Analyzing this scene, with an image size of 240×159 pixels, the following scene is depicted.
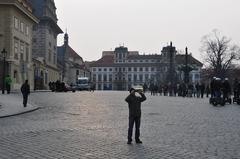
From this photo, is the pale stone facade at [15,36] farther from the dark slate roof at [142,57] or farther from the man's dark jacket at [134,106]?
the dark slate roof at [142,57]

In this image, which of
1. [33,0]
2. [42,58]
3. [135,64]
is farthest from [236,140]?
[135,64]

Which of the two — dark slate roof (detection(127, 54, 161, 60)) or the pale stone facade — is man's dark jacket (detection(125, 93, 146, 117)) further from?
dark slate roof (detection(127, 54, 161, 60))

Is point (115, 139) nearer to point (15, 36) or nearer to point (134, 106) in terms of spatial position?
point (134, 106)

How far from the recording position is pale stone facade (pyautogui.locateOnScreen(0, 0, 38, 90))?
5897 cm

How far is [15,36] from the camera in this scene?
61.1 metres

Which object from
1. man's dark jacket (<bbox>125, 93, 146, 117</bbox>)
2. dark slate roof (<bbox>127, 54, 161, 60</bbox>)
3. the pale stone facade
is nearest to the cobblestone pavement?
man's dark jacket (<bbox>125, 93, 146, 117</bbox>)

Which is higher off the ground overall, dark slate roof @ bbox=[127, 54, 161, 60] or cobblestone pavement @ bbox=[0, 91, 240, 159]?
dark slate roof @ bbox=[127, 54, 161, 60]

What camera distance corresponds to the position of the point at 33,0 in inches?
3501

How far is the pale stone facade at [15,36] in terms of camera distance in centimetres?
5897

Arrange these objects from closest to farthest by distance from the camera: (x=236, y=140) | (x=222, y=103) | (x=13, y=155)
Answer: (x=13, y=155)
(x=236, y=140)
(x=222, y=103)

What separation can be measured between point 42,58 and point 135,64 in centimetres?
10637

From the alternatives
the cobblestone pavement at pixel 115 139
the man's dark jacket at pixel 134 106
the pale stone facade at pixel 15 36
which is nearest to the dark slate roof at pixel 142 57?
the pale stone facade at pixel 15 36

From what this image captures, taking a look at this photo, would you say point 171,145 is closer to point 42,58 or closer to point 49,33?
point 42,58

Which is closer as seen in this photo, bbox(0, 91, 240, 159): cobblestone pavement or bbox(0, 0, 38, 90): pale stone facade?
bbox(0, 91, 240, 159): cobblestone pavement
